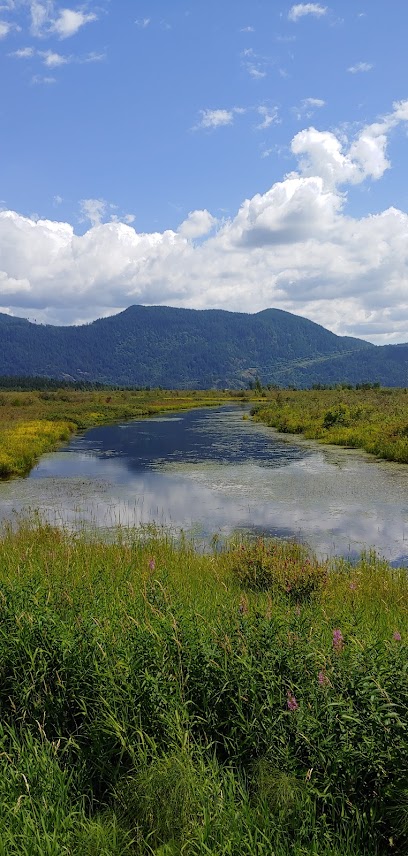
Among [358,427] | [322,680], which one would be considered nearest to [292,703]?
[322,680]

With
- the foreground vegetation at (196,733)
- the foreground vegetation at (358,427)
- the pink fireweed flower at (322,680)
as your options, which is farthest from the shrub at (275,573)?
the foreground vegetation at (358,427)

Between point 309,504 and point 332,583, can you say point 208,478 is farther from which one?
point 332,583

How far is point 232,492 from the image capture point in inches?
853

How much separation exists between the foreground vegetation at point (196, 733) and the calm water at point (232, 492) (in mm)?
8559

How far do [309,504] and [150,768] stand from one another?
51.2 feet

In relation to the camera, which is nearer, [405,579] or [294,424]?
[405,579]

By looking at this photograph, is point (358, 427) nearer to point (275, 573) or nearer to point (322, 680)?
point (275, 573)

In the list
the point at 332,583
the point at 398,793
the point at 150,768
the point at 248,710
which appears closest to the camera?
the point at 398,793

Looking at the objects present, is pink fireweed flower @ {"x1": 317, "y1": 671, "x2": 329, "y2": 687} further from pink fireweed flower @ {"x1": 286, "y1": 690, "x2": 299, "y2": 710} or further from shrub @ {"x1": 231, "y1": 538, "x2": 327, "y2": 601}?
shrub @ {"x1": 231, "y1": 538, "x2": 327, "y2": 601}

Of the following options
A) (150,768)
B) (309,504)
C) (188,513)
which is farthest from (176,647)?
(309,504)

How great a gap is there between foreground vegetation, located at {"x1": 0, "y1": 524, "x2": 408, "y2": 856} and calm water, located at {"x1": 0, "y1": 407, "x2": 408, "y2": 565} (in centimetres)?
856

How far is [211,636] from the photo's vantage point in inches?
228

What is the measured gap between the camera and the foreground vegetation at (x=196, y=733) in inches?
151

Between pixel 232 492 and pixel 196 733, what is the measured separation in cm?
1678
